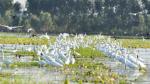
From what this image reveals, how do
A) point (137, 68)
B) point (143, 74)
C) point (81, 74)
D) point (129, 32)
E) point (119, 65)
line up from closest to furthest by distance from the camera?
point (81, 74), point (143, 74), point (137, 68), point (119, 65), point (129, 32)

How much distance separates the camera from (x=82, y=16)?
3642 inches

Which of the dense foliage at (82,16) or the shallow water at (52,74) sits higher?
the dense foliage at (82,16)

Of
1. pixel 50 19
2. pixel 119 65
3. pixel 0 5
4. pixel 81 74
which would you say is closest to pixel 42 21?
pixel 50 19

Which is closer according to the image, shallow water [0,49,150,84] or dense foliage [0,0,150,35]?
shallow water [0,49,150,84]

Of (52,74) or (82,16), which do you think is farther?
(82,16)

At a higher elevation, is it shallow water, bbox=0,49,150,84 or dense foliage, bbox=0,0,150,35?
dense foliage, bbox=0,0,150,35

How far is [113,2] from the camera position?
9938cm

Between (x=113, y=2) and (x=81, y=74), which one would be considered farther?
(x=113, y=2)

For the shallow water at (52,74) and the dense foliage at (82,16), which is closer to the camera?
the shallow water at (52,74)

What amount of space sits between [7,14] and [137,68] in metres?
63.8

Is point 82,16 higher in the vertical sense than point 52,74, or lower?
higher

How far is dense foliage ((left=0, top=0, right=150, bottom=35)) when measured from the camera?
289ft

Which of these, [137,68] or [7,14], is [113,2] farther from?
[137,68]

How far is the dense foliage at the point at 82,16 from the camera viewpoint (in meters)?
88.2
